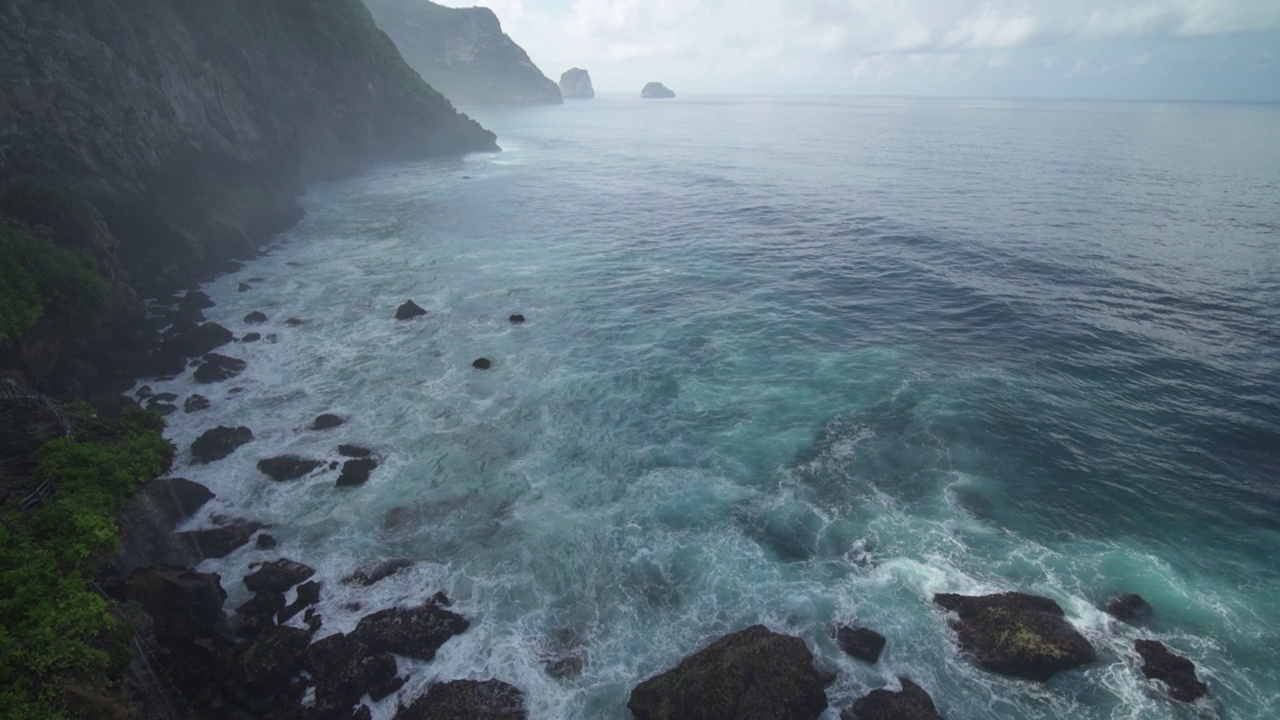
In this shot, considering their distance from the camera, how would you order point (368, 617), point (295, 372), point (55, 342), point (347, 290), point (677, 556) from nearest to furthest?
point (368, 617) < point (677, 556) < point (55, 342) < point (295, 372) < point (347, 290)

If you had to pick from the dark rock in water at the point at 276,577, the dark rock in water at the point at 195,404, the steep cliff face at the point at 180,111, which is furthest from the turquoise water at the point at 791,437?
the steep cliff face at the point at 180,111

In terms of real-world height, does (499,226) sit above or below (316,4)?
below

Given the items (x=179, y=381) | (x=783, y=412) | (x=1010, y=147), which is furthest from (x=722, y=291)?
(x=1010, y=147)

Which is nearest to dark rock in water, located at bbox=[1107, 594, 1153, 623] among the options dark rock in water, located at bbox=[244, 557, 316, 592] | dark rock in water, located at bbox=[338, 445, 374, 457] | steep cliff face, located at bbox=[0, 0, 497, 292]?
dark rock in water, located at bbox=[244, 557, 316, 592]

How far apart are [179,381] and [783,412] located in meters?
39.8

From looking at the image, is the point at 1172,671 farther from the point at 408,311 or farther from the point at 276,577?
the point at 408,311

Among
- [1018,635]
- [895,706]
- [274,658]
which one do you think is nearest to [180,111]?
[274,658]

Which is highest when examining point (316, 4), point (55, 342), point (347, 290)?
point (316, 4)

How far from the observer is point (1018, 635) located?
72.9 ft

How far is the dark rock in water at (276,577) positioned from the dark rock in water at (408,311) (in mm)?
26862

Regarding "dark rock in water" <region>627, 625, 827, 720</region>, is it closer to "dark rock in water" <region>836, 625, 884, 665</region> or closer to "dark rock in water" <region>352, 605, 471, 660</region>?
"dark rock in water" <region>836, 625, 884, 665</region>

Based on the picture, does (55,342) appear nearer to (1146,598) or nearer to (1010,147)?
(1146,598)

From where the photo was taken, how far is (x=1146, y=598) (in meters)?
24.4

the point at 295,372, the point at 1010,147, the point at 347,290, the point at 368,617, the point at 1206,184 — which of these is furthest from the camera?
the point at 1010,147
